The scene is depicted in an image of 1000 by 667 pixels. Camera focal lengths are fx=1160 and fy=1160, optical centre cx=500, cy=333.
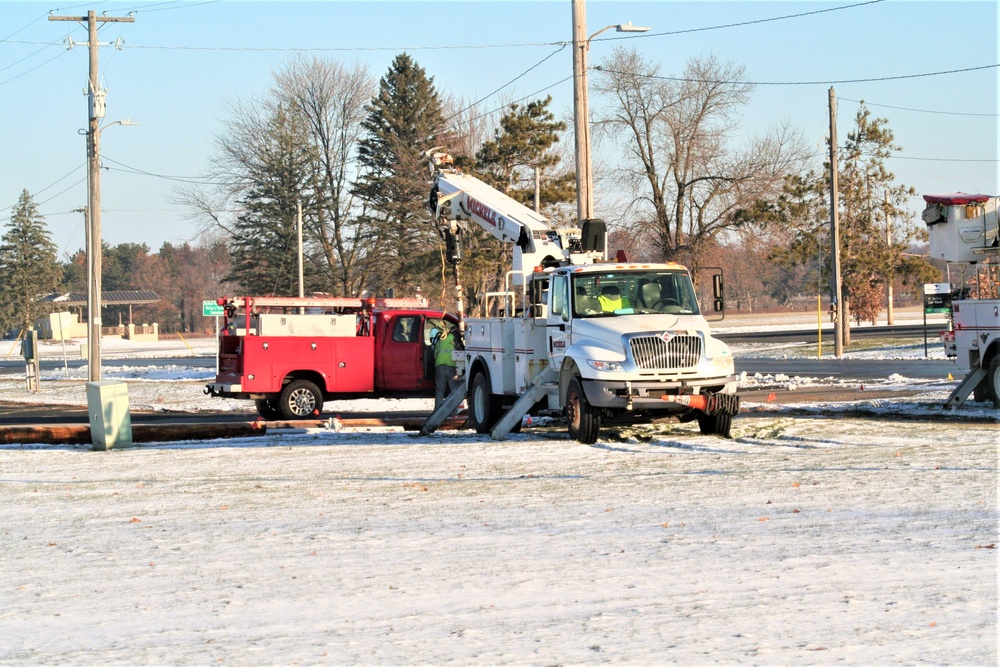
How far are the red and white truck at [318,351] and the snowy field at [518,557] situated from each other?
751 cm

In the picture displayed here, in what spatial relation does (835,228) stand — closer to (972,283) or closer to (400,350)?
(972,283)

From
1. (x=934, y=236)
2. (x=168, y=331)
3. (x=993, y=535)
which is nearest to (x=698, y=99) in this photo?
(x=934, y=236)

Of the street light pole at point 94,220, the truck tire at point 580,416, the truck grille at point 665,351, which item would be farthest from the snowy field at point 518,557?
the street light pole at point 94,220

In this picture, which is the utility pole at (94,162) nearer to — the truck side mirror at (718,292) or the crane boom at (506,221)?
the crane boom at (506,221)

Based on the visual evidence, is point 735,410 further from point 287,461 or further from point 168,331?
point 168,331

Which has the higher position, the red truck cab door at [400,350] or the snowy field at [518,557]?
the red truck cab door at [400,350]

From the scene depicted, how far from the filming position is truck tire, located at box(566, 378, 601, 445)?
1561 centimetres

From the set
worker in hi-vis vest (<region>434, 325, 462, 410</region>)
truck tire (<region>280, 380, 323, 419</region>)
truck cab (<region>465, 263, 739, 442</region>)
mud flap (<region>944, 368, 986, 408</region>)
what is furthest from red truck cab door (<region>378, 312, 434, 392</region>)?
mud flap (<region>944, 368, 986, 408</region>)

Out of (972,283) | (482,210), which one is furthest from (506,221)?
(972,283)

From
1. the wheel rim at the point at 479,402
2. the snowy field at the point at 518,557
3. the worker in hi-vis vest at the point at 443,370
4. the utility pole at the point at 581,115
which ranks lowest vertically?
the snowy field at the point at 518,557

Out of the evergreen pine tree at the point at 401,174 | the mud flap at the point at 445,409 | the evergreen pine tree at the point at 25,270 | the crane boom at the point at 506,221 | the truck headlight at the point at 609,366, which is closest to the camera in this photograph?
the truck headlight at the point at 609,366

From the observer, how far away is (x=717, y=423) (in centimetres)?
1617

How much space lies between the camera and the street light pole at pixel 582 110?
75.3ft

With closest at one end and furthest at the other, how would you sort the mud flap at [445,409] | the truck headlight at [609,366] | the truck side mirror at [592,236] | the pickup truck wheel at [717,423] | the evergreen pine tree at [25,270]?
1. the truck headlight at [609,366]
2. the pickup truck wheel at [717,423]
3. the truck side mirror at [592,236]
4. the mud flap at [445,409]
5. the evergreen pine tree at [25,270]
